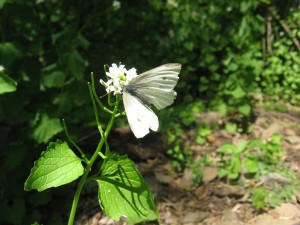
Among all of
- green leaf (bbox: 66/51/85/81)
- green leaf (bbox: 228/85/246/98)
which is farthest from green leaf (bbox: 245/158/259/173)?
green leaf (bbox: 66/51/85/81)

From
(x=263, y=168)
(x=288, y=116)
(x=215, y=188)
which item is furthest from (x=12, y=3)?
(x=288, y=116)

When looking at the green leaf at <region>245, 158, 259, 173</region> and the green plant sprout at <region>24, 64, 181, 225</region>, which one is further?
the green leaf at <region>245, 158, 259, 173</region>

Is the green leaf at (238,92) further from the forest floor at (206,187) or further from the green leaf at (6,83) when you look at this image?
the green leaf at (6,83)

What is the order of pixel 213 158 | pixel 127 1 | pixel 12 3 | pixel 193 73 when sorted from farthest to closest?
pixel 127 1
pixel 193 73
pixel 213 158
pixel 12 3

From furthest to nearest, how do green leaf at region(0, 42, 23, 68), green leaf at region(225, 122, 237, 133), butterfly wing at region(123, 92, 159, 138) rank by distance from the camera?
green leaf at region(225, 122, 237, 133) → green leaf at region(0, 42, 23, 68) → butterfly wing at region(123, 92, 159, 138)

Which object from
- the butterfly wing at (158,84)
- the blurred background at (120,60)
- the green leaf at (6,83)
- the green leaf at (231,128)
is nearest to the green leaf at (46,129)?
the blurred background at (120,60)

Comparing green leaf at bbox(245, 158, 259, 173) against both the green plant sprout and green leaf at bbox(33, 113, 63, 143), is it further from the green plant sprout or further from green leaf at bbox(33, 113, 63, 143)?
the green plant sprout

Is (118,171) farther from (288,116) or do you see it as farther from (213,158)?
(288,116)
